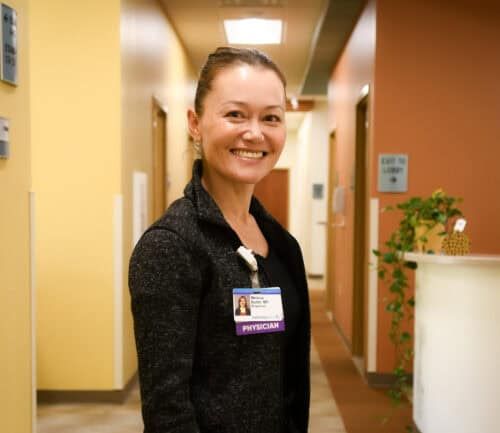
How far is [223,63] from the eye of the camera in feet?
3.60

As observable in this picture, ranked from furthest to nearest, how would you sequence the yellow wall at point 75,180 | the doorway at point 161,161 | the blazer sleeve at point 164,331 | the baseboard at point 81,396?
the doorway at point 161,161, the baseboard at point 81,396, the yellow wall at point 75,180, the blazer sleeve at point 164,331

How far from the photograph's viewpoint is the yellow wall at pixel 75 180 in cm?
375

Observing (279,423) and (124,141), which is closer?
(279,423)

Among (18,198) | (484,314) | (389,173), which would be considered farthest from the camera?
(389,173)

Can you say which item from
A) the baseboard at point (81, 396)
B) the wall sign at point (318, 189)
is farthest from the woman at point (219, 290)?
the wall sign at point (318, 189)

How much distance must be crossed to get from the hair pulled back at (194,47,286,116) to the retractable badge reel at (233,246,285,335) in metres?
0.29

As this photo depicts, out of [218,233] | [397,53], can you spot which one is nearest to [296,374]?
[218,233]

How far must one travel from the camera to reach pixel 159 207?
551 centimetres

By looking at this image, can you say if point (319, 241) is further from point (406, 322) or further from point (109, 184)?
point (109, 184)

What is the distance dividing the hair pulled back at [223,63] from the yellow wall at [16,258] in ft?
4.03

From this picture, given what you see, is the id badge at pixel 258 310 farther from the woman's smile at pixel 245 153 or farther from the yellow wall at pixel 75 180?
the yellow wall at pixel 75 180

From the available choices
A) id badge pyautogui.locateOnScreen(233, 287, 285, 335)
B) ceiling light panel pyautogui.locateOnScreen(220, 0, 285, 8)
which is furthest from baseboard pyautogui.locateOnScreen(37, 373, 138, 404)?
ceiling light panel pyautogui.locateOnScreen(220, 0, 285, 8)

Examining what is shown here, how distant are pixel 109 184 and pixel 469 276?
2.21 meters

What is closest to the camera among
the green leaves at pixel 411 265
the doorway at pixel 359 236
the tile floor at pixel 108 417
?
the green leaves at pixel 411 265
